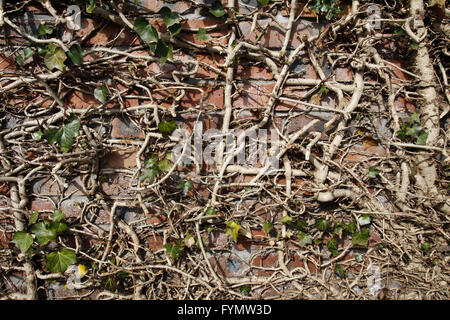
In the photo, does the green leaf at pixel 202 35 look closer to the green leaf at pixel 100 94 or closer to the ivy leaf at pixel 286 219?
the green leaf at pixel 100 94

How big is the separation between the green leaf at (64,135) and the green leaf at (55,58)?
0.77 ft

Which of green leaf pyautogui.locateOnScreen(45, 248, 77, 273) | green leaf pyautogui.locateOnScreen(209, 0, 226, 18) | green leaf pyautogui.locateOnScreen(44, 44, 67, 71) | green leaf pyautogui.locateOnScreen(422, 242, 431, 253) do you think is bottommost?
green leaf pyautogui.locateOnScreen(422, 242, 431, 253)

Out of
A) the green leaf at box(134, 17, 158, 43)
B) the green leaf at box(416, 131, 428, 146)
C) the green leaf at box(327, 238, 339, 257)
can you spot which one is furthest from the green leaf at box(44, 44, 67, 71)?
the green leaf at box(416, 131, 428, 146)

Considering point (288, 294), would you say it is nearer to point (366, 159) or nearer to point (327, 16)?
point (366, 159)

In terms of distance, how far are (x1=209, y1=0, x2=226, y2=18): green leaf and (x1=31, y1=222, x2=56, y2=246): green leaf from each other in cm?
112

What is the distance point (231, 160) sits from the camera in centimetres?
122

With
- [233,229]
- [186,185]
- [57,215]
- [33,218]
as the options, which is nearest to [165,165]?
[186,185]

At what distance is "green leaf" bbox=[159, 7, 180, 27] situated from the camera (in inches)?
44.0

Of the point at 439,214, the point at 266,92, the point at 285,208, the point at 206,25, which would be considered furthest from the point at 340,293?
the point at 206,25

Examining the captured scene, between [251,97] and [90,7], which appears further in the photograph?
[251,97]

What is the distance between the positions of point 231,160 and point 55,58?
0.83 m

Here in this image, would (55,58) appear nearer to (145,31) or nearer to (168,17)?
(145,31)

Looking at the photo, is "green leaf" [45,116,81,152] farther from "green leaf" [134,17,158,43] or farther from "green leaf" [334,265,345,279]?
"green leaf" [334,265,345,279]
